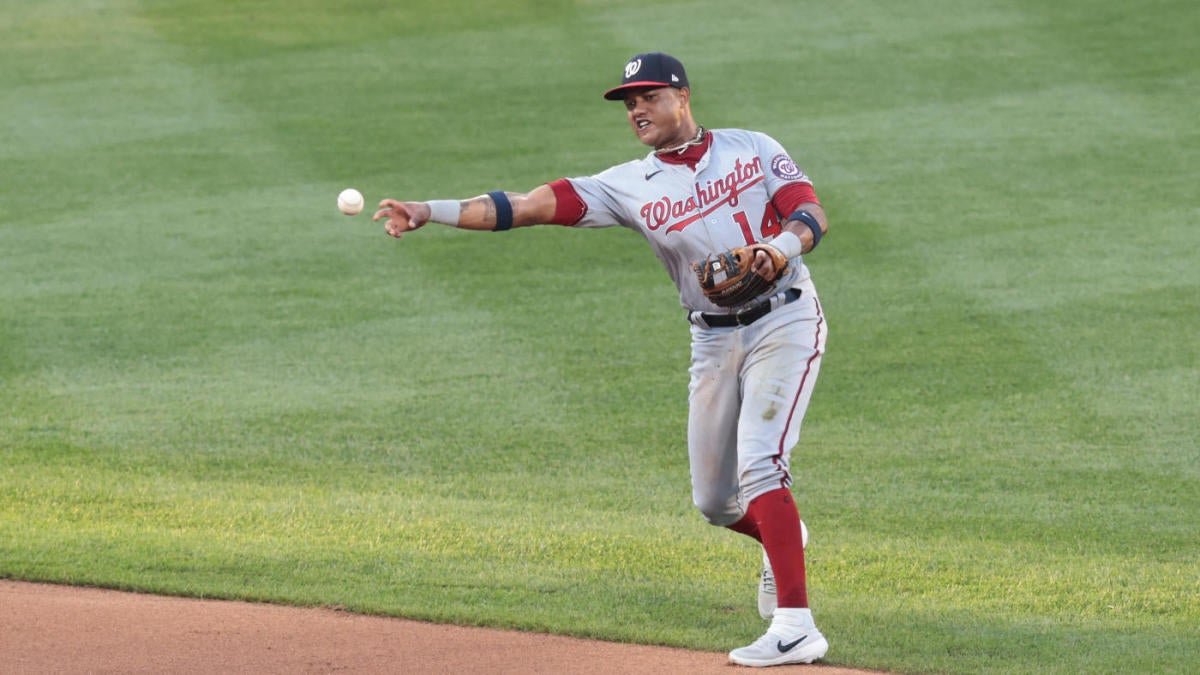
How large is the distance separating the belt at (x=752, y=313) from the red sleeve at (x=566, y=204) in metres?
0.60

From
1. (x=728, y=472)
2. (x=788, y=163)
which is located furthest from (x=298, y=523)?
(x=788, y=163)

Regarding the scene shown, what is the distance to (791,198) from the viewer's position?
6.03m

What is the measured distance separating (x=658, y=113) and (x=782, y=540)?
162 centimetres

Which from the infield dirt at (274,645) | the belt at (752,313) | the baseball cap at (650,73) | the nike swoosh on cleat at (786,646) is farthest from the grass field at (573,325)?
the baseball cap at (650,73)

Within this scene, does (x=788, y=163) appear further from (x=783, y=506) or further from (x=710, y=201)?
(x=783, y=506)

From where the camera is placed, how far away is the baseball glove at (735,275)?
5.62m

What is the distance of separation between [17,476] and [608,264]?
521 centimetres

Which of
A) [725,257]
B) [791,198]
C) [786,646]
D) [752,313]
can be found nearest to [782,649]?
[786,646]

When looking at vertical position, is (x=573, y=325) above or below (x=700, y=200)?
below

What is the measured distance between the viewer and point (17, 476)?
8375mm

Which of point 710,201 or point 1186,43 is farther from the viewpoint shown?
point 1186,43

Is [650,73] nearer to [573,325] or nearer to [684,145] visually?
[684,145]

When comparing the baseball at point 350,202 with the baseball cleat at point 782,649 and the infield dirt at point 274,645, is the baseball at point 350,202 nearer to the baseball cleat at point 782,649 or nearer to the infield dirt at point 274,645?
the infield dirt at point 274,645

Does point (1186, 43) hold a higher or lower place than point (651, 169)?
lower
